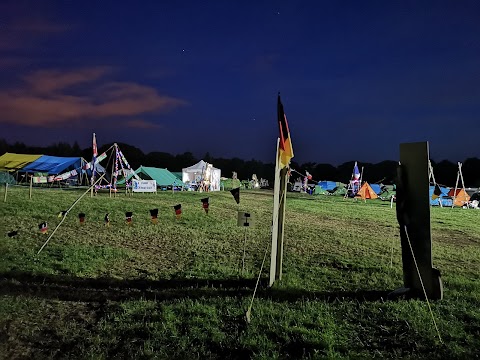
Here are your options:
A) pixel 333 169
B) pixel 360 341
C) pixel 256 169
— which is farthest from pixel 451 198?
pixel 256 169

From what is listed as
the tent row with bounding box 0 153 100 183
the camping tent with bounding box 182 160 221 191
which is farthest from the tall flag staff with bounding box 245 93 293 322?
the camping tent with bounding box 182 160 221 191

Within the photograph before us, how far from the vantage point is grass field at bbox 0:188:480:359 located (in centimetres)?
359

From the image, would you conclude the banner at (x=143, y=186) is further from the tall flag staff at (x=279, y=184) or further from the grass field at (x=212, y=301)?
the tall flag staff at (x=279, y=184)

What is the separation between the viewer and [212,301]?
485 cm

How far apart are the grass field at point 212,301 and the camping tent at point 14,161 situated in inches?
740

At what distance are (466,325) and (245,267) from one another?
3709 millimetres

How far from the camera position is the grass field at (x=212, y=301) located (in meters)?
3.59

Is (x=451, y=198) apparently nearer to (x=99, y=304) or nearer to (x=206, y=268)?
(x=206, y=268)

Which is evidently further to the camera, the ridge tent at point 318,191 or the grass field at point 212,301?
the ridge tent at point 318,191

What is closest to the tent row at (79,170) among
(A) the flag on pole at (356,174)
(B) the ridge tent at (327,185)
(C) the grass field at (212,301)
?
(A) the flag on pole at (356,174)

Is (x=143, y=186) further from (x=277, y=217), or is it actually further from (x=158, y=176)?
(x=277, y=217)

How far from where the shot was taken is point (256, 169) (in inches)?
2968

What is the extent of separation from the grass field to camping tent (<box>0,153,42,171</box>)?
61.6 feet

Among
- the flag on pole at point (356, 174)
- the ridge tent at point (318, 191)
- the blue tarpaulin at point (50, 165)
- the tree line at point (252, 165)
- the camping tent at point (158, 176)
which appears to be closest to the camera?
the blue tarpaulin at point (50, 165)
